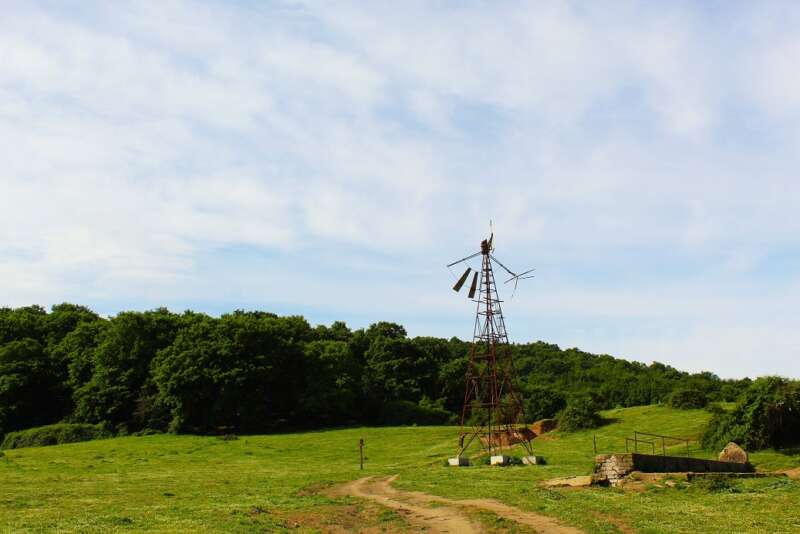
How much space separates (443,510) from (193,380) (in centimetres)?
5346

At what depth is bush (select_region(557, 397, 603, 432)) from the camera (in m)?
58.3

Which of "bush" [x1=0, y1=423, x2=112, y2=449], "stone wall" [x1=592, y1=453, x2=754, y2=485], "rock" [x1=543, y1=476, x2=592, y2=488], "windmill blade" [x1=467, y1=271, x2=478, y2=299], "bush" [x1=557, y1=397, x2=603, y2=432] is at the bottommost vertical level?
"bush" [x1=0, y1=423, x2=112, y2=449]

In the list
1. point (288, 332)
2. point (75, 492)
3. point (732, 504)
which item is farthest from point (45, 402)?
point (732, 504)

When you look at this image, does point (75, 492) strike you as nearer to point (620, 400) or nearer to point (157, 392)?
point (157, 392)

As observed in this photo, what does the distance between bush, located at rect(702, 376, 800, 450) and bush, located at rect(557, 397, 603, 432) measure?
1732 centimetres

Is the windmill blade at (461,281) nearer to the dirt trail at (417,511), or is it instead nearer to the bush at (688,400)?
the dirt trail at (417,511)

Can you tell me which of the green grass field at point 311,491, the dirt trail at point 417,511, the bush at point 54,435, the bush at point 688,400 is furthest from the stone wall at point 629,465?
the bush at point 54,435

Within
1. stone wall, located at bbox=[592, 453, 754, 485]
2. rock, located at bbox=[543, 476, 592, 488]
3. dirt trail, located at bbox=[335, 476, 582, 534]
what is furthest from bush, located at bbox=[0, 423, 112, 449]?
stone wall, located at bbox=[592, 453, 754, 485]

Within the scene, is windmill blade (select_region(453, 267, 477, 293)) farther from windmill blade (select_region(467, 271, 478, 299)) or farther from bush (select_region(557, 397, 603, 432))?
bush (select_region(557, 397, 603, 432))

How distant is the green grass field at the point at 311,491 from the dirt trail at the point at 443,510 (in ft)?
2.17

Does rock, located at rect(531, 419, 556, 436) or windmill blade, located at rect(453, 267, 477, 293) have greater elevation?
windmill blade, located at rect(453, 267, 477, 293)

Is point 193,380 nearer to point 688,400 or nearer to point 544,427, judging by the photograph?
point 544,427

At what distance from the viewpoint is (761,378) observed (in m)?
41.6

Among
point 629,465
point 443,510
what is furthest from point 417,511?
point 629,465
